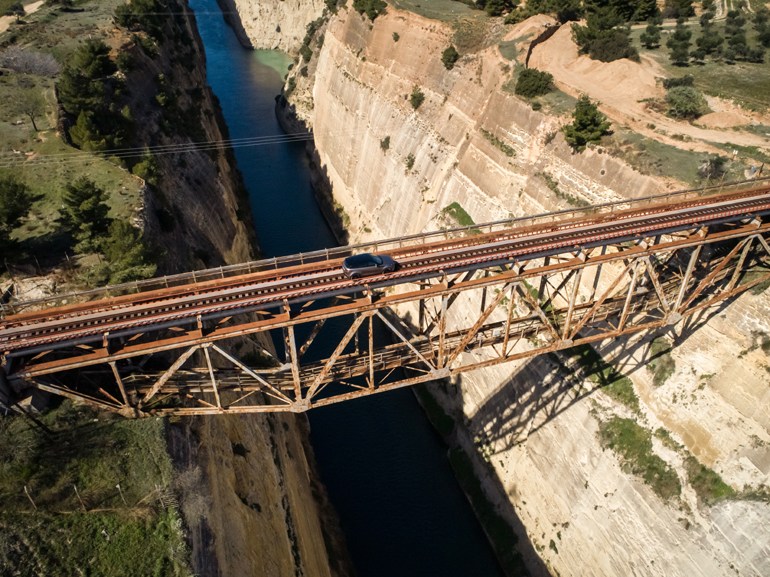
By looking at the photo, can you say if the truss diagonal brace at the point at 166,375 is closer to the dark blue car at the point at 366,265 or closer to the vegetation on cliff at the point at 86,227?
the vegetation on cliff at the point at 86,227

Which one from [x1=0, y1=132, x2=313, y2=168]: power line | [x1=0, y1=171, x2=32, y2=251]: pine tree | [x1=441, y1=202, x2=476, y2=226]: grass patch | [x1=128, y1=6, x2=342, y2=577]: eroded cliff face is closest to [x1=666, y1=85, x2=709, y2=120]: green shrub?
[x1=441, y1=202, x2=476, y2=226]: grass patch

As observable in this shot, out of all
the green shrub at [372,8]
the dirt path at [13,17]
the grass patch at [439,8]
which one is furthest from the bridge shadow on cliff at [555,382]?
the dirt path at [13,17]

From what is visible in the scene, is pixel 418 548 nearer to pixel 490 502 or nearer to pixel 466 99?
pixel 490 502

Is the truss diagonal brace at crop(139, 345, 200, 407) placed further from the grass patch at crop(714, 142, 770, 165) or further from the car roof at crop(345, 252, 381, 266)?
the grass patch at crop(714, 142, 770, 165)

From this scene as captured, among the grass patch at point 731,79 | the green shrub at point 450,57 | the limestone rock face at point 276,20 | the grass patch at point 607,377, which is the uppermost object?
the grass patch at point 731,79

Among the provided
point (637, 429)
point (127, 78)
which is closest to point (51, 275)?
point (127, 78)
